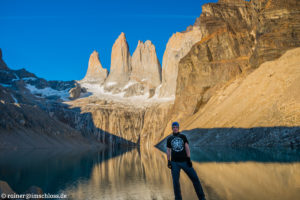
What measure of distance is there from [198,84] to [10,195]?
62.2 metres

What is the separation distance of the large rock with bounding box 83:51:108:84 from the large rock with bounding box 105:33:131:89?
35.2 ft

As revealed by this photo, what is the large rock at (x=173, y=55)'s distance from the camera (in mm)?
115000

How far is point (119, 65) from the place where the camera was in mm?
164250

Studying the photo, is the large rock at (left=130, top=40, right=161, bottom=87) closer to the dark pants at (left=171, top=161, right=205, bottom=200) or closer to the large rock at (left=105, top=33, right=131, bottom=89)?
the large rock at (left=105, top=33, right=131, bottom=89)

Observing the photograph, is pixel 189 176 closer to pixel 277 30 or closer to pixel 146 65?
pixel 277 30

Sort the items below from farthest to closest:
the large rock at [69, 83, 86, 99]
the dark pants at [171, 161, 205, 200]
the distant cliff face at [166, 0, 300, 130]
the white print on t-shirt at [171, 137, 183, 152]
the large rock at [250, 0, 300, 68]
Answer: the large rock at [69, 83, 86, 99] < the distant cliff face at [166, 0, 300, 130] < the large rock at [250, 0, 300, 68] < the white print on t-shirt at [171, 137, 183, 152] < the dark pants at [171, 161, 205, 200]

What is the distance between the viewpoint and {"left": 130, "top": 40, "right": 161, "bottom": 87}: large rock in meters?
150

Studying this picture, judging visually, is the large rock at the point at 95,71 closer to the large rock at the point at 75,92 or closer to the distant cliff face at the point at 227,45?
the large rock at the point at 75,92

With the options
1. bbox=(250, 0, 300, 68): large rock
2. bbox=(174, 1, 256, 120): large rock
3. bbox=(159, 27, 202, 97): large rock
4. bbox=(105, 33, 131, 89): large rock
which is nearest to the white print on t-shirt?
bbox=(250, 0, 300, 68): large rock

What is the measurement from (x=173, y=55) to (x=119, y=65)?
172ft

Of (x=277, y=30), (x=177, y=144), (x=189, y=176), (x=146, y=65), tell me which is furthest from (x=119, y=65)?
(x=189, y=176)

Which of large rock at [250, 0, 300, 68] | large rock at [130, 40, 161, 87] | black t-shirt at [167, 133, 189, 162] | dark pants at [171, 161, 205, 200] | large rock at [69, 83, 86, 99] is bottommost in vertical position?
dark pants at [171, 161, 205, 200]

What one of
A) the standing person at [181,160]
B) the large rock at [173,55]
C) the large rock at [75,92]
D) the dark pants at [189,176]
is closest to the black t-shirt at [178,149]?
the standing person at [181,160]

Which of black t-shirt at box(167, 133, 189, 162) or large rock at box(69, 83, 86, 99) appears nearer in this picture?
black t-shirt at box(167, 133, 189, 162)
